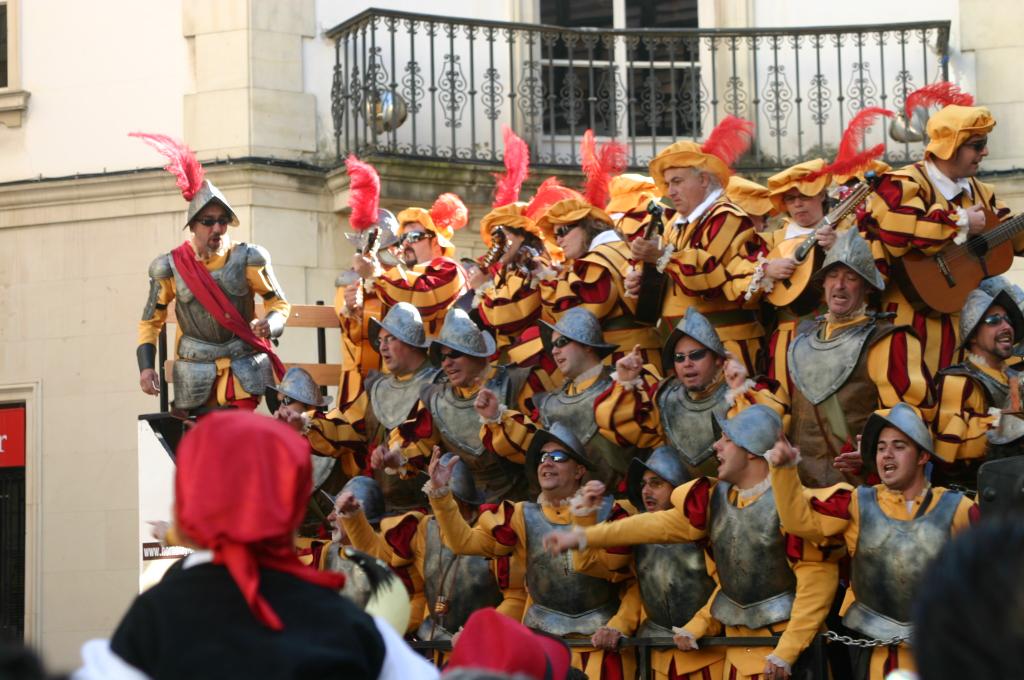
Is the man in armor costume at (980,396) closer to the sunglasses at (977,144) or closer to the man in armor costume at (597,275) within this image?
the sunglasses at (977,144)

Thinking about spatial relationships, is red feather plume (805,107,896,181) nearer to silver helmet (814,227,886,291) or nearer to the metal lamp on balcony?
silver helmet (814,227,886,291)

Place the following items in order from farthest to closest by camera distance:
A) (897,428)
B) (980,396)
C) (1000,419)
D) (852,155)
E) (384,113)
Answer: (384,113)
(852,155)
(980,396)
(1000,419)
(897,428)

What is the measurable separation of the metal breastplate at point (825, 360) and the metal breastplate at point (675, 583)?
0.87m

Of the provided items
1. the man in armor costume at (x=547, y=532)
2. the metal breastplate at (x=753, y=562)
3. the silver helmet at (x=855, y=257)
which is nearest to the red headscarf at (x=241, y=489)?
the metal breastplate at (x=753, y=562)

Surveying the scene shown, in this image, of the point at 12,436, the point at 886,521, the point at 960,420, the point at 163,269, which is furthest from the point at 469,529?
the point at 12,436

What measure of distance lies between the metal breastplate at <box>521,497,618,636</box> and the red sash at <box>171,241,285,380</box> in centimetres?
255

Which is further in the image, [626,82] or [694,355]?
[626,82]

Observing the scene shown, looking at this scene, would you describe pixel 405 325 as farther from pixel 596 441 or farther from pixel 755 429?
pixel 755 429

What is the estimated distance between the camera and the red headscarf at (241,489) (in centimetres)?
331

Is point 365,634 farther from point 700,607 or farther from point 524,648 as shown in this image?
point 700,607

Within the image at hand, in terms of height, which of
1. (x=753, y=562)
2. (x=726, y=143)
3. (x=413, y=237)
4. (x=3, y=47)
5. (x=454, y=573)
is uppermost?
(x=3, y=47)

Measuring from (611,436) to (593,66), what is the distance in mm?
7040

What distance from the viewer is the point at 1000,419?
25.0ft

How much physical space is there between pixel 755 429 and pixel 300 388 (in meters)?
3.62
